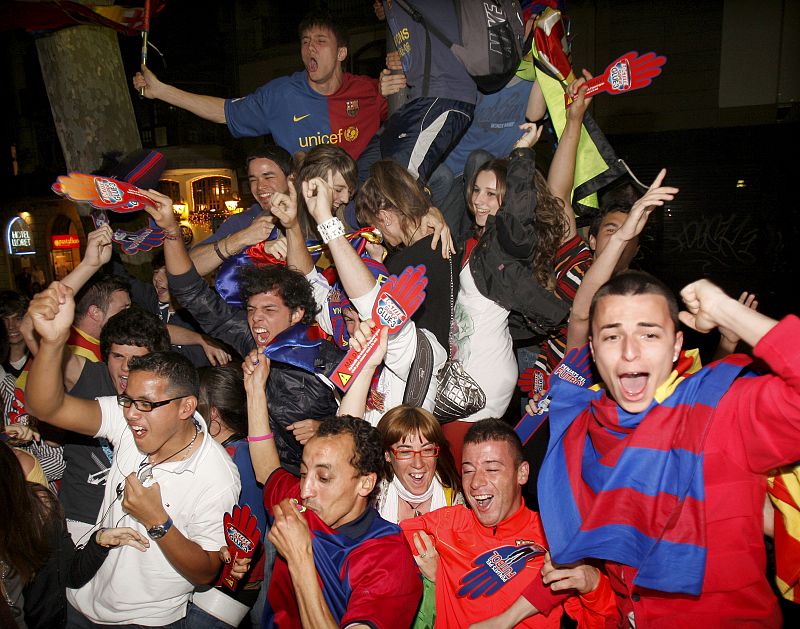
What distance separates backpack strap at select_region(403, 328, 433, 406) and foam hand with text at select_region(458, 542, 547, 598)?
734 mm

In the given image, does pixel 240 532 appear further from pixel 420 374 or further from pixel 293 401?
pixel 420 374

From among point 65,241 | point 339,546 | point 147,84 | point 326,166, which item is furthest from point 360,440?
point 65,241

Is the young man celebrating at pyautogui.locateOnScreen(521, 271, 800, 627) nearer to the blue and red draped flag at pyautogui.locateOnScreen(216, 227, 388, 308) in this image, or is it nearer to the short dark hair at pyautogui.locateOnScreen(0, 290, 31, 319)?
the blue and red draped flag at pyautogui.locateOnScreen(216, 227, 388, 308)

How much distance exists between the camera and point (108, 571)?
2492 millimetres

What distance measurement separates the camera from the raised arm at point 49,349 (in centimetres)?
243

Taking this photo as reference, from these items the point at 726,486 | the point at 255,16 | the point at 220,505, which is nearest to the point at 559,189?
the point at 726,486

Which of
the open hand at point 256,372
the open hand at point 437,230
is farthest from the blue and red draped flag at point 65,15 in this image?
the open hand at point 256,372

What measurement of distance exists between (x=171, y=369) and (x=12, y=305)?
320cm

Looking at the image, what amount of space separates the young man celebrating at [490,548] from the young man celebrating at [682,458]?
339mm

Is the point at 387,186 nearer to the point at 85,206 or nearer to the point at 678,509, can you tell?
the point at 678,509

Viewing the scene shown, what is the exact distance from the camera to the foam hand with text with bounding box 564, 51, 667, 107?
304 cm

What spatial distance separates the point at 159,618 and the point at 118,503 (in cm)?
48

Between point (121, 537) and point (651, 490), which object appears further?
point (121, 537)

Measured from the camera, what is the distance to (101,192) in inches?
122
